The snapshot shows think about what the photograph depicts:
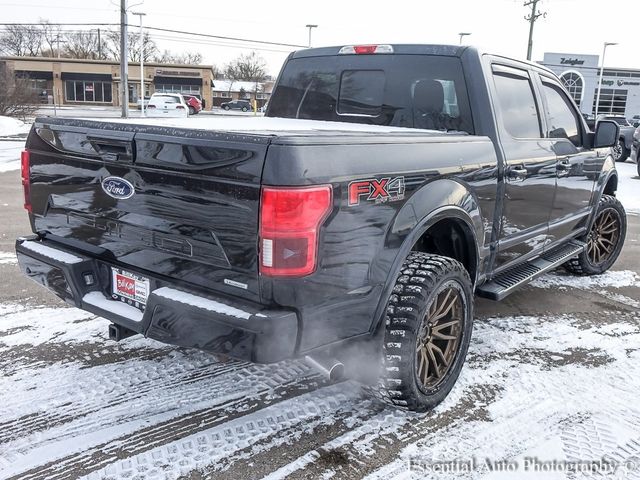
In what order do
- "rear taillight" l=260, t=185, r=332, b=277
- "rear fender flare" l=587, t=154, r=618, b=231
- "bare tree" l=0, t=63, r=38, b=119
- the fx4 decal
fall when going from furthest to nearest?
"bare tree" l=0, t=63, r=38, b=119, "rear fender flare" l=587, t=154, r=618, b=231, the fx4 decal, "rear taillight" l=260, t=185, r=332, b=277

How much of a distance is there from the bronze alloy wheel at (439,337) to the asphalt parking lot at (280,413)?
8.3 inches

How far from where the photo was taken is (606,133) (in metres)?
4.84

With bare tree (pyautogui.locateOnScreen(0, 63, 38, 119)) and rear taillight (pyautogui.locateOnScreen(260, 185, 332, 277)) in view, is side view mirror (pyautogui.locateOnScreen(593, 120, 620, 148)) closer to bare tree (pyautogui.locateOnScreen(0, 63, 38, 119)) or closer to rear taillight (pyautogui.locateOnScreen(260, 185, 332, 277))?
rear taillight (pyautogui.locateOnScreen(260, 185, 332, 277))

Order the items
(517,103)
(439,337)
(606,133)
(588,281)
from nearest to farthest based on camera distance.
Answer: (439,337), (517,103), (606,133), (588,281)

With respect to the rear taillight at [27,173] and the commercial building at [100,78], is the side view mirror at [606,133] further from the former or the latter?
the commercial building at [100,78]

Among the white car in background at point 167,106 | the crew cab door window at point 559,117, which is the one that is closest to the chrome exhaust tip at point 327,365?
the crew cab door window at point 559,117

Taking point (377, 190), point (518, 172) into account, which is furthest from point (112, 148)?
point (518, 172)

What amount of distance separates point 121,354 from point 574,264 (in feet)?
14.7

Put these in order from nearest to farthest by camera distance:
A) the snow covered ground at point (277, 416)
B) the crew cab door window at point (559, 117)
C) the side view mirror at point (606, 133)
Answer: the snow covered ground at point (277, 416), the crew cab door window at point (559, 117), the side view mirror at point (606, 133)

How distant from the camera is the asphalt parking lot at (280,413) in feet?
8.66

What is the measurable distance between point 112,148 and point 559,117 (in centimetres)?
355

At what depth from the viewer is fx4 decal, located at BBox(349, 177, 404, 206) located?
2.46m

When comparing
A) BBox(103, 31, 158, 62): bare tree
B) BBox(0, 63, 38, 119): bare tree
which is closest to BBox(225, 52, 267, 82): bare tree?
BBox(103, 31, 158, 62): bare tree

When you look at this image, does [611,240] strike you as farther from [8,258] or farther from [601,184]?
[8,258]
